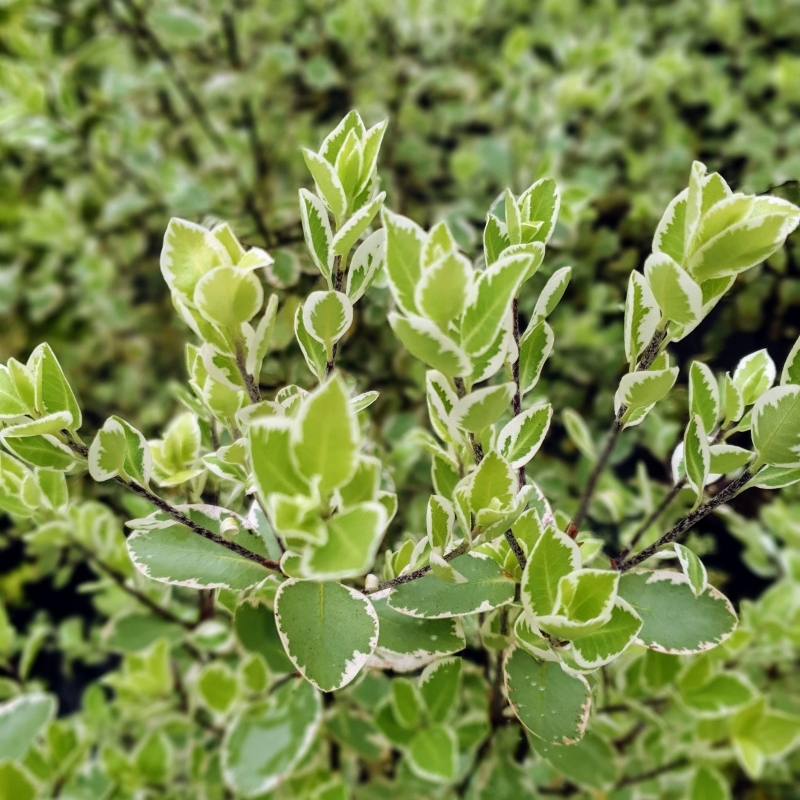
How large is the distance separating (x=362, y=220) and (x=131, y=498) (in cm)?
49

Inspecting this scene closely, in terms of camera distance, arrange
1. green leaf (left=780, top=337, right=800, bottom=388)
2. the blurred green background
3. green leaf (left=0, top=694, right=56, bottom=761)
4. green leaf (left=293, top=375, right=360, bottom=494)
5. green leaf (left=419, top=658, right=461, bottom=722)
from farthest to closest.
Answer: the blurred green background, green leaf (left=0, top=694, right=56, bottom=761), green leaf (left=419, top=658, right=461, bottom=722), green leaf (left=780, top=337, right=800, bottom=388), green leaf (left=293, top=375, right=360, bottom=494)

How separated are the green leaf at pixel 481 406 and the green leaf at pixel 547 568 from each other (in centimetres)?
8

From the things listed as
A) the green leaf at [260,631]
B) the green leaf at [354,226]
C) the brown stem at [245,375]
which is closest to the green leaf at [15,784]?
the green leaf at [260,631]

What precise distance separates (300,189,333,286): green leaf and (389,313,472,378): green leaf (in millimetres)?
99

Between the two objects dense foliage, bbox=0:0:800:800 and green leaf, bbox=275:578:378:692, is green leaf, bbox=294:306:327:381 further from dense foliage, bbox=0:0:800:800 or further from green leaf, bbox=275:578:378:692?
green leaf, bbox=275:578:378:692

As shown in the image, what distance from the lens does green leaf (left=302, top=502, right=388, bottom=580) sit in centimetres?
26

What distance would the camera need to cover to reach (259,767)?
1.82ft

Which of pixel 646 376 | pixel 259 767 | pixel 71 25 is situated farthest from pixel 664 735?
pixel 71 25

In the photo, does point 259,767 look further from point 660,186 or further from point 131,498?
point 660,186

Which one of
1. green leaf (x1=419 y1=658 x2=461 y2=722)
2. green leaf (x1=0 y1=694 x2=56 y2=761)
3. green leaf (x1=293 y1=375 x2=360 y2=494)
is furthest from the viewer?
green leaf (x1=0 y1=694 x2=56 y2=761)

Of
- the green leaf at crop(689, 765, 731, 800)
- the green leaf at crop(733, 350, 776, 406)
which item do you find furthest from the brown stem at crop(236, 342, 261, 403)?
the green leaf at crop(689, 765, 731, 800)

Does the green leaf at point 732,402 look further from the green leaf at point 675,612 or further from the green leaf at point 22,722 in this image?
the green leaf at point 22,722

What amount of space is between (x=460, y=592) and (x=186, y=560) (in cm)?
17

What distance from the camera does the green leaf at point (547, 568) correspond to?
1.15ft
